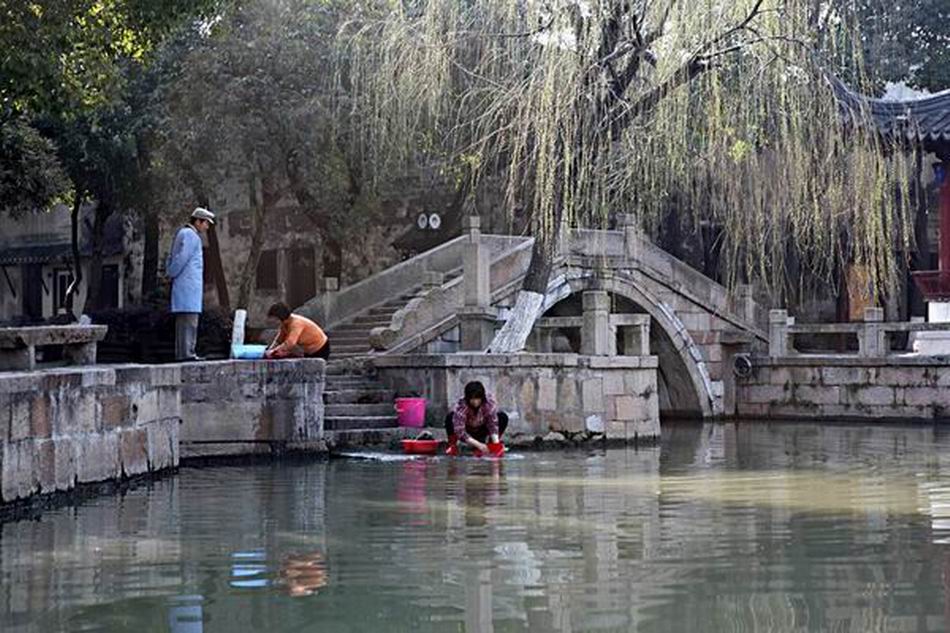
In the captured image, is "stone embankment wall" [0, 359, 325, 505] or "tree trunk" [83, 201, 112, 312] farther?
"tree trunk" [83, 201, 112, 312]

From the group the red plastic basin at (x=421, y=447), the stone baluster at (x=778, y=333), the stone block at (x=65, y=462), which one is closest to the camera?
the stone block at (x=65, y=462)

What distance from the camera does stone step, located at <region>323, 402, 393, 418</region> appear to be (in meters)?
17.9

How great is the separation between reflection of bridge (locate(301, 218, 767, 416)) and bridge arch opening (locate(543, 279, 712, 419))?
0.02 m

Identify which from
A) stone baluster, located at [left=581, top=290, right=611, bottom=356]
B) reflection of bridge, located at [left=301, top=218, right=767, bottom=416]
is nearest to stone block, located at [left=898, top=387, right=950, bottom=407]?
reflection of bridge, located at [left=301, top=218, right=767, bottom=416]

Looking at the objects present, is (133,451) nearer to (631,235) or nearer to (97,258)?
(631,235)

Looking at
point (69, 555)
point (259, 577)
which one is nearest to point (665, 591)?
point (259, 577)

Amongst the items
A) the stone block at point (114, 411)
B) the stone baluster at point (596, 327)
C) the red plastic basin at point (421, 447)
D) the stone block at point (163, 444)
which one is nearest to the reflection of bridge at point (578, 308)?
the stone baluster at point (596, 327)

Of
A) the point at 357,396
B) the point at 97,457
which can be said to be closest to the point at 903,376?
the point at 357,396

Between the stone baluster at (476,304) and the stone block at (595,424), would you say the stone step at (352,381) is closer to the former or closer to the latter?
the stone baluster at (476,304)

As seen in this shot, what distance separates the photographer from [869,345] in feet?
83.0

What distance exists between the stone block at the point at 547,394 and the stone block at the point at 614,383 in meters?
1.02

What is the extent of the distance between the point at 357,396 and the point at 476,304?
91.9 inches

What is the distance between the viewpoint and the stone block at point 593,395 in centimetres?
1948

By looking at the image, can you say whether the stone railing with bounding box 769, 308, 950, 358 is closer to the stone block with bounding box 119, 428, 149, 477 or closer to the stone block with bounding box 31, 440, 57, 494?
the stone block with bounding box 119, 428, 149, 477
